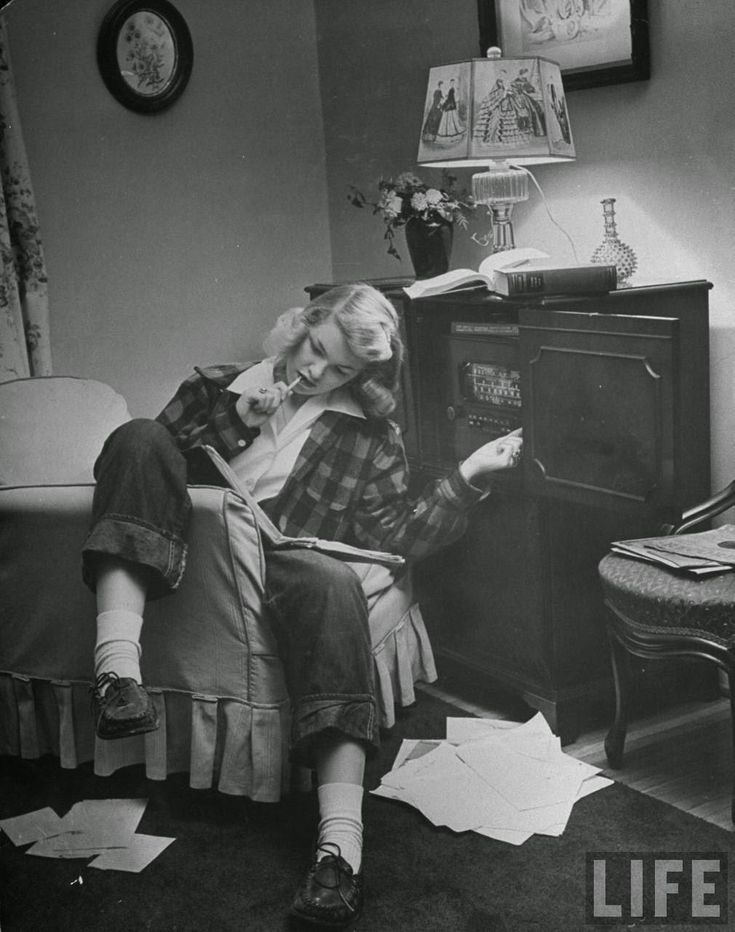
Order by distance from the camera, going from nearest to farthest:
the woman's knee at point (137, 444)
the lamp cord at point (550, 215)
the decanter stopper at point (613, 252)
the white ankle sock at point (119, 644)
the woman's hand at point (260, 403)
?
1. the white ankle sock at point (119, 644)
2. the woman's knee at point (137, 444)
3. the woman's hand at point (260, 403)
4. the decanter stopper at point (613, 252)
5. the lamp cord at point (550, 215)

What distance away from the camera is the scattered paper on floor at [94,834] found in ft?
4.67

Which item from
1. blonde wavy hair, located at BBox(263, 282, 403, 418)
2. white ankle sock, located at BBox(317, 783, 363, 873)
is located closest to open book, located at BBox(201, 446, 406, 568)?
blonde wavy hair, located at BBox(263, 282, 403, 418)

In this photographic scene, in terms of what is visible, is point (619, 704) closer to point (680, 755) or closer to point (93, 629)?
point (680, 755)

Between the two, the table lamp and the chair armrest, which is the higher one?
the table lamp

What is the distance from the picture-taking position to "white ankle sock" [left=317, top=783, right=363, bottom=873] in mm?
1362

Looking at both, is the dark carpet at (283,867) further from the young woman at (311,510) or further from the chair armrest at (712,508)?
the chair armrest at (712,508)

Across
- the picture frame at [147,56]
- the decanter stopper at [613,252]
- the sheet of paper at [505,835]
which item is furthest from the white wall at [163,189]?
the sheet of paper at [505,835]

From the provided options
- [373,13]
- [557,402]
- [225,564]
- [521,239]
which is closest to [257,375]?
[225,564]

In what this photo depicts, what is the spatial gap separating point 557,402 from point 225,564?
550 millimetres

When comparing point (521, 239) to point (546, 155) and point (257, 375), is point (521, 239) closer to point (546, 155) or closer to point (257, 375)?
point (546, 155)

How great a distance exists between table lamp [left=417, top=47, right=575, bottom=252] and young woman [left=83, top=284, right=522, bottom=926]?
13.9 inches

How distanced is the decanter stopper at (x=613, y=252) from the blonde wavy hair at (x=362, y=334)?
16.6 inches

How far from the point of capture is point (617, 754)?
1.64m

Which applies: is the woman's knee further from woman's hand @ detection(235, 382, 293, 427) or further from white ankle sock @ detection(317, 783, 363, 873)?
white ankle sock @ detection(317, 783, 363, 873)
